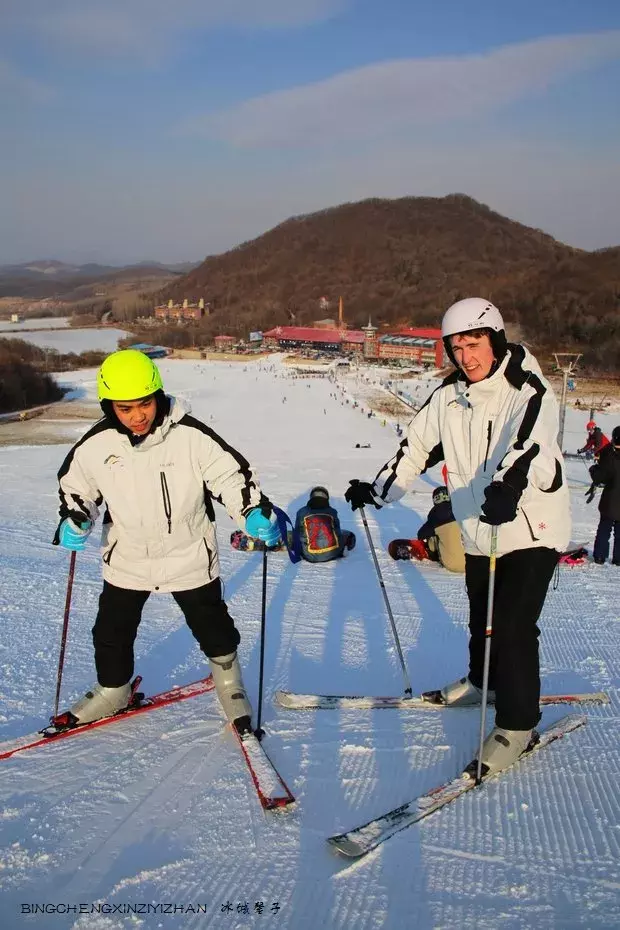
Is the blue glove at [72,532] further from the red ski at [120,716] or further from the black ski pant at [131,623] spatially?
the red ski at [120,716]

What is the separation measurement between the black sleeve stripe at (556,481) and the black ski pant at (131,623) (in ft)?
5.14

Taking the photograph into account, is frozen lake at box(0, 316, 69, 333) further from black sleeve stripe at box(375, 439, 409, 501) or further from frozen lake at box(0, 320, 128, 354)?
black sleeve stripe at box(375, 439, 409, 501)

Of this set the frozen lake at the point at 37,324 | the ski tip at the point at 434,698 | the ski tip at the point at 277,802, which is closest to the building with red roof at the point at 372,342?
the frozen lake at the point at 37,324

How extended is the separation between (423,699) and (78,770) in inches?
66.8

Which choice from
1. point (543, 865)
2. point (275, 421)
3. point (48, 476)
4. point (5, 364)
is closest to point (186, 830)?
point (543, 865)

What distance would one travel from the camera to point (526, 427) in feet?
8.32

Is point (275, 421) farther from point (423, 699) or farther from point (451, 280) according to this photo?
point (451, 280)

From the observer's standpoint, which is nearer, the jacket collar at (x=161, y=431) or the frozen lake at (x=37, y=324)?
the jacket collar at (x=161, y=431)

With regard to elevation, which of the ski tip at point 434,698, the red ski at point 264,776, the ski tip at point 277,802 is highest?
the ski tip at point 434,698

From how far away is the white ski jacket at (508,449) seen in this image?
2.54 metres

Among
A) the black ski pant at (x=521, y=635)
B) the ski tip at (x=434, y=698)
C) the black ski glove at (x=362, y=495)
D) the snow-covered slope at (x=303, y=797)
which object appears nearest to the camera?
the snow-covered slope at (x=303, y=797)

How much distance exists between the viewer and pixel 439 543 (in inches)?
253

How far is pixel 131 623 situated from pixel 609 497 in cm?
531

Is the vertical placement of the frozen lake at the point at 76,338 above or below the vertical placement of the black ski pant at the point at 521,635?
above
